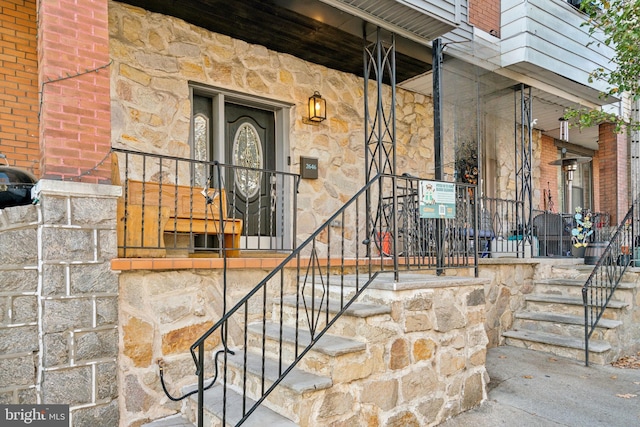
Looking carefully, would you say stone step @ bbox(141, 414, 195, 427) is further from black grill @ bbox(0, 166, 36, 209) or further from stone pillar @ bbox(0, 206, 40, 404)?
black grill @ bbox(0, 166, 36, 209)

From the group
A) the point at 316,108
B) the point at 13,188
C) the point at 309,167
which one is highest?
the point at 316,108

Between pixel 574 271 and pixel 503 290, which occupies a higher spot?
pixel 574 271

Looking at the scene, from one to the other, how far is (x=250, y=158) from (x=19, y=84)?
7.96 ft

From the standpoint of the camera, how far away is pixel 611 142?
8430mm

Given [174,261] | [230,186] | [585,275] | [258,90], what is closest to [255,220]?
[230,186]

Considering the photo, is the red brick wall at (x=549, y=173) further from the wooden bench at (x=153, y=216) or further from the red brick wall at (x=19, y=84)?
the red brick wall at (x=19, y=84)

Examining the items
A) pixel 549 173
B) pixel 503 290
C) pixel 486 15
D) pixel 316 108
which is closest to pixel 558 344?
pixel 503 290

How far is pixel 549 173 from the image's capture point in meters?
9.47

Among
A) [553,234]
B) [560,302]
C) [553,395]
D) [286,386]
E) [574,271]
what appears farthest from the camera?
[553,234]

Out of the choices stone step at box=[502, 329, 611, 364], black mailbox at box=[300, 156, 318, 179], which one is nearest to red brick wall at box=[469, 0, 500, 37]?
black mailbox at box=[300, 156, 318, 179]

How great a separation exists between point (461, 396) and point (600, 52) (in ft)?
21.8

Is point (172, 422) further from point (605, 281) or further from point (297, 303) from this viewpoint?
point (605, 281)

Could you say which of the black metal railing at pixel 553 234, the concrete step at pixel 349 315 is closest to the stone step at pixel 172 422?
the concrete step at pixel 349 315

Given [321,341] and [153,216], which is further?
[153,216]
